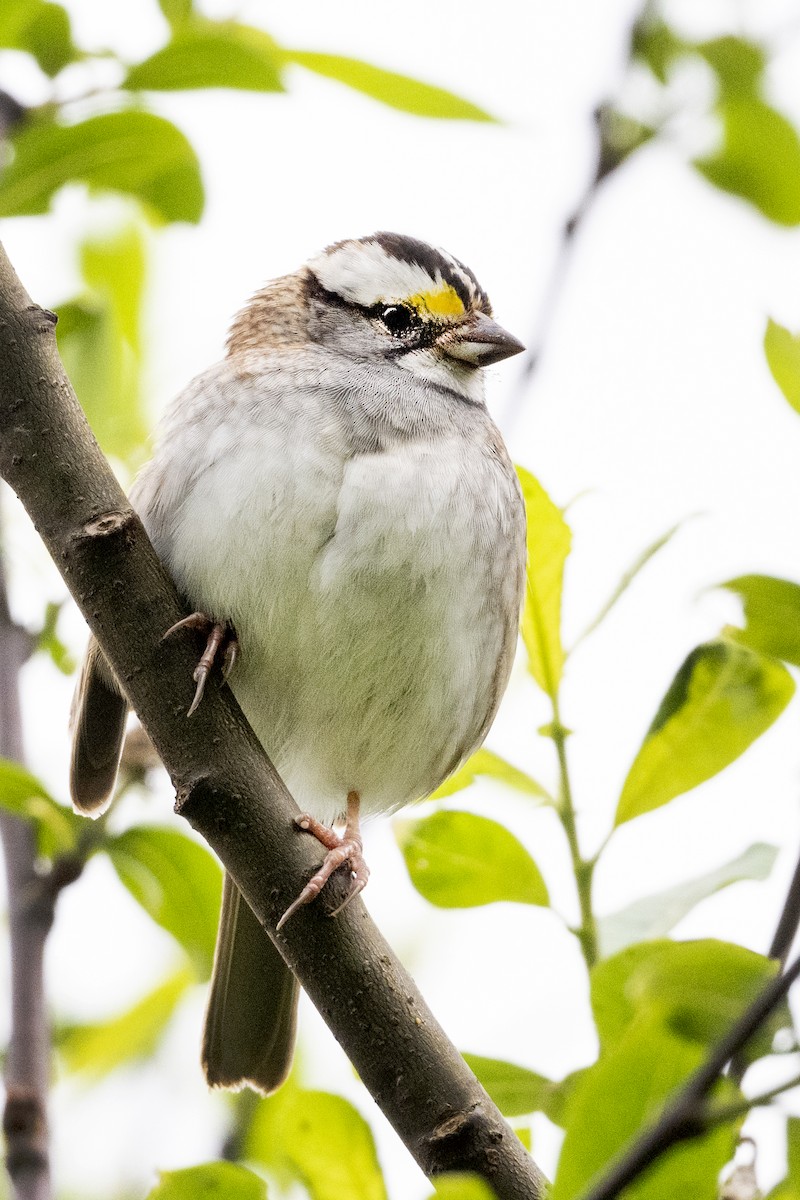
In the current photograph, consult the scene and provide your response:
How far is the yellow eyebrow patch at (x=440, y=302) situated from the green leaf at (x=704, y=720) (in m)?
1.75

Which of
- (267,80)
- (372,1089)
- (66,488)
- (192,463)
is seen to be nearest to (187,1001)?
(192,463)

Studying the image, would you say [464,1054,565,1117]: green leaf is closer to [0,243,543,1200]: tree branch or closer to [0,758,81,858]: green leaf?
[0,243,543,1200]: tree branch

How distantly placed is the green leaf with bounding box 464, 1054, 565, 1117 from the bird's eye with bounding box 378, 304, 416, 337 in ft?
6.66

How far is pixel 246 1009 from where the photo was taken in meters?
3.19

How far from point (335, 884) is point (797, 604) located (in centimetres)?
82

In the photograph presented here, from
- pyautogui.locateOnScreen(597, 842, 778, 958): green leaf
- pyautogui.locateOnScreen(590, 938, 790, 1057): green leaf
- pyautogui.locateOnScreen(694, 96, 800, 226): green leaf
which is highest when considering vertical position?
pyautogui.locateOnScreen(694, 96, 800, 226): green leaf

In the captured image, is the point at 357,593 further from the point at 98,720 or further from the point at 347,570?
the point at 98,720

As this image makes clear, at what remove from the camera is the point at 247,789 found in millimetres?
2209

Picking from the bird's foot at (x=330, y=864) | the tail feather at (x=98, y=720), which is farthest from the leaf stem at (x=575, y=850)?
the tail feather at (x=98, y=720)

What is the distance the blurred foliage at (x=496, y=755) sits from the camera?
1.38 meters

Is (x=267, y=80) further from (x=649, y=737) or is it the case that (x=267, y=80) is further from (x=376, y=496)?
(x=649, y=737)

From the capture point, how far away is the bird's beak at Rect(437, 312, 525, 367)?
3.57 meters

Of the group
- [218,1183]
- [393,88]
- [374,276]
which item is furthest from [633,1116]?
[374,276]

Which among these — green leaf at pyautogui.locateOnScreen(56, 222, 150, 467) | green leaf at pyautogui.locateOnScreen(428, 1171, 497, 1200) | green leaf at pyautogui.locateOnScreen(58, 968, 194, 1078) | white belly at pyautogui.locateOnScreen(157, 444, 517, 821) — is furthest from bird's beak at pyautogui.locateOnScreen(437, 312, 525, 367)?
green leaf at pyautogui.locateOnScreen(428, 1171, 497, 1200)
